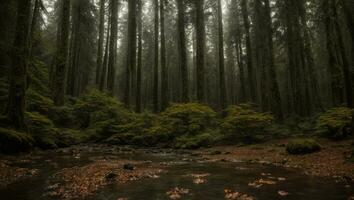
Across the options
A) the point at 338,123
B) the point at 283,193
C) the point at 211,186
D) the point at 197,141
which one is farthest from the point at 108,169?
the point at 338,123

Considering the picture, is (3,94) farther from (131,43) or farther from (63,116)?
(131,43)

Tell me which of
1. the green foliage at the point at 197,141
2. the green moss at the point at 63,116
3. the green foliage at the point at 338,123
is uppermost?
the green moss at the point at 63,116

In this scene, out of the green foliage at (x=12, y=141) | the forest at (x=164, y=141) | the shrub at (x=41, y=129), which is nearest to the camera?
the forest at (x=164, y=141)

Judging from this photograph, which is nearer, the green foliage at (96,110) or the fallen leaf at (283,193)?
the fallen leaf at (283,193)

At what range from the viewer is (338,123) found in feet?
43.2

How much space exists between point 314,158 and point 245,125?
5803 millimetres

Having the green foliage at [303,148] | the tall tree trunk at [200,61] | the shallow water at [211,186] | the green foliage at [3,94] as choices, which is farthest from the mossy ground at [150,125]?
the shallow water at [211,186]

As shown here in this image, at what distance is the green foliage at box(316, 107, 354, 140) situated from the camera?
13211mm

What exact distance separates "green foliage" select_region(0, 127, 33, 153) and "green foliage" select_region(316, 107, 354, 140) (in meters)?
12.4

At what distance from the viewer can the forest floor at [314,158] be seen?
819cm

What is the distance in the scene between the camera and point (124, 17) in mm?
45188

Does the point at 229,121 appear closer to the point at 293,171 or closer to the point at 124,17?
the point at 293,171

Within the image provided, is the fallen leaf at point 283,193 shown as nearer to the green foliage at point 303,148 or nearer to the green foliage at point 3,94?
the green foliage at point 303,148

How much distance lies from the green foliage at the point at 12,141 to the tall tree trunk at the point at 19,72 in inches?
24.3
